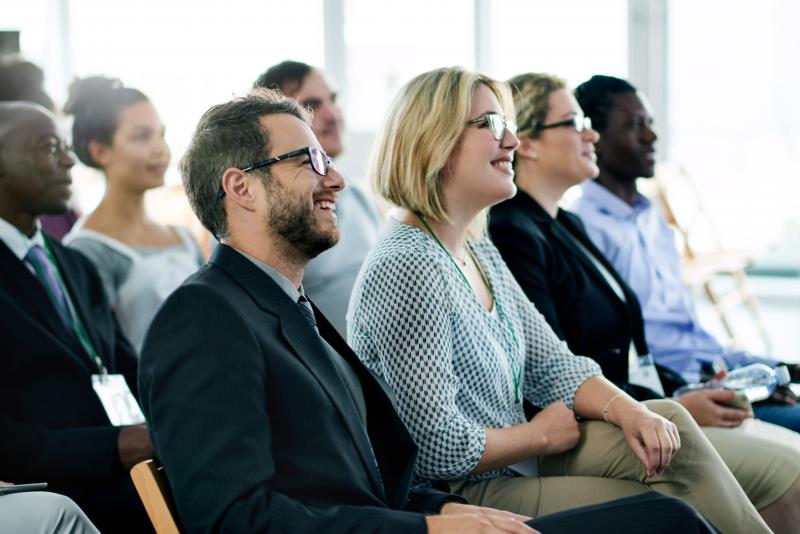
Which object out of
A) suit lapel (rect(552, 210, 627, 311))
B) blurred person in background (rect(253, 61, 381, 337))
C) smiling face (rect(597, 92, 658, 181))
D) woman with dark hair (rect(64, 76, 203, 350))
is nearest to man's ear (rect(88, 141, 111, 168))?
woman with dark hair (rect(64, 76, 203, 350))

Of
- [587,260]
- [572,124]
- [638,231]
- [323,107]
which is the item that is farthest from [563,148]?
[323,107]

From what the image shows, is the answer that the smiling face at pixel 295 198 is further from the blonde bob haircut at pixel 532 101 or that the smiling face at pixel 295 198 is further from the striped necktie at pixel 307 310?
the blonde bob haircut at pixel 532 101

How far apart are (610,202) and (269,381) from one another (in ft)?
7.21

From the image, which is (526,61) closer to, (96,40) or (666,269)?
(96,40)

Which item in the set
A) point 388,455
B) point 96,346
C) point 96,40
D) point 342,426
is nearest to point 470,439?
point 388,455

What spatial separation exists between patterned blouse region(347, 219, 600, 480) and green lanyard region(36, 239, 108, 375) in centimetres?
78

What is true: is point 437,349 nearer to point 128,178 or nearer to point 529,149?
point 529,149

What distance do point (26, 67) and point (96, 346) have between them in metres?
1.91

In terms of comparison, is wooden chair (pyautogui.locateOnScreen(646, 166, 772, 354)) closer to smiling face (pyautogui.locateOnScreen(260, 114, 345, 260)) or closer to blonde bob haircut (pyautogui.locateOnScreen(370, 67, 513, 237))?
blonde bob haircut (pyautogui.locateOnScreen(370, 67, 513, 237))

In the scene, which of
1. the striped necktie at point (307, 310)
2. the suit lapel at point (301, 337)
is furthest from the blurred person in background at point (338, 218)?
the suit lapel at point (301, 337)

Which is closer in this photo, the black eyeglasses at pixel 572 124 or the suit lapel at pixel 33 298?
the suit lapel at pixel 33 298

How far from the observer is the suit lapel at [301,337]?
5.25ft

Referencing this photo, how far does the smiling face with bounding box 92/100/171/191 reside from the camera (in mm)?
3574

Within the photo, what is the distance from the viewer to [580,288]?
2.88 meters
